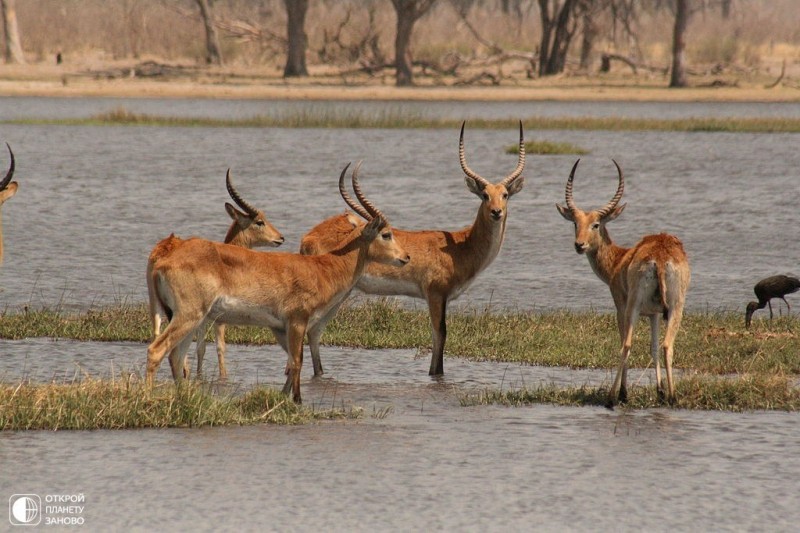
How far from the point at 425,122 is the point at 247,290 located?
27.9 meters

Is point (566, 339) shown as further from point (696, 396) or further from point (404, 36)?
point (404, 36)

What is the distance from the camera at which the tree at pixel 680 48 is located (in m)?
49.3

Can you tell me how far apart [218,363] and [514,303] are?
180 inches

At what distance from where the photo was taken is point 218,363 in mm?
11102

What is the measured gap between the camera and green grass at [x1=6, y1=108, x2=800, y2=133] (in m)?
36.4

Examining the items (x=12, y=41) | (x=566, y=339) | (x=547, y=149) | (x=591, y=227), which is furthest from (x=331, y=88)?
(x=591, y=227)

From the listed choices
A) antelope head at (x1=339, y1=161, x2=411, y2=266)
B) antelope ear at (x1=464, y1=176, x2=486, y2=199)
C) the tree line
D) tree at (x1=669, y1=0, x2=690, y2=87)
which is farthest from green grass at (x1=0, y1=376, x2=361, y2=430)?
tree at (x1=669, y1=0, x2=690, y2=87)

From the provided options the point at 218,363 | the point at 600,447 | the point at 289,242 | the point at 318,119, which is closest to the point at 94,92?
the point at 318,119

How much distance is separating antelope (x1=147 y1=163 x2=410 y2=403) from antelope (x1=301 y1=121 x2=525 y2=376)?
1.24m

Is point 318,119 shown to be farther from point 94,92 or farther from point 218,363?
point 218,363

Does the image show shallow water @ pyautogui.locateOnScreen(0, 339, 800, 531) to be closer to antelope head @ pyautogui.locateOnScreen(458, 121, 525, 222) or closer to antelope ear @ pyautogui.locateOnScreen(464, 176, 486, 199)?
antelope head @ pyautogui.locateOnScreen(458, 121, 525, 222)

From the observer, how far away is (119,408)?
29.1ft

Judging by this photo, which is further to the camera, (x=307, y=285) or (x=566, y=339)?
(x=566, y=339)

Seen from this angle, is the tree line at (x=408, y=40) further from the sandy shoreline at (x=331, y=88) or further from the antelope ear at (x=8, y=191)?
the antelope ear at (x=8, y=191)
